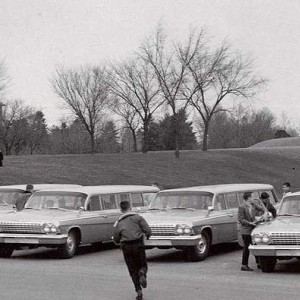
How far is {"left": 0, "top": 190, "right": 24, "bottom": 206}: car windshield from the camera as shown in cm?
1868

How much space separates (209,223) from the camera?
15250mm

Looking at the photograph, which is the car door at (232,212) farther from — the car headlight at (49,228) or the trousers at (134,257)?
the trousers at (134,257)

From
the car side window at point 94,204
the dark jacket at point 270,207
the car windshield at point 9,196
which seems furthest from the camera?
the car windshield at point 9,196

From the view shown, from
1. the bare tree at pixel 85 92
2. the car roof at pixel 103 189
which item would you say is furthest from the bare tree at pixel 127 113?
the car roof at pixel 103 189

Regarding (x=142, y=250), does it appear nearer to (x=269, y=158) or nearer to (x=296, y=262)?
(x=296, y=262)

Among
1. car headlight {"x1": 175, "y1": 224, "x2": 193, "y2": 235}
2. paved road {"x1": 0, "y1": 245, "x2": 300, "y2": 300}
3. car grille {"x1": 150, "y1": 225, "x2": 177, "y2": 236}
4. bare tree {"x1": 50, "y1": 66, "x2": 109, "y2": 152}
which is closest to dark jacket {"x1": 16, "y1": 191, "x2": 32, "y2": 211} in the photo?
paved road {"x1": 0, "y1": 245, "x2": 300, "y2": 300}

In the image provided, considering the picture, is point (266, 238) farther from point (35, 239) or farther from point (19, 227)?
point (19, 227)

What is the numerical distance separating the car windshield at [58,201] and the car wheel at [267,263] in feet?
17.9

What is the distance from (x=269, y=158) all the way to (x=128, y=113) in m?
14.7

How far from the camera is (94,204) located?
1706 centimetres

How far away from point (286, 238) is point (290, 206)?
5.58 ft

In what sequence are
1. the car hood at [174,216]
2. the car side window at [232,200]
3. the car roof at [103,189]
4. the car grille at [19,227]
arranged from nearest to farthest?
the car hood at [174,216] → the car grille at [19,227] → the car side window at [232,200] → the car roof at [103,189]

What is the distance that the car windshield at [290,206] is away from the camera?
13779 mm

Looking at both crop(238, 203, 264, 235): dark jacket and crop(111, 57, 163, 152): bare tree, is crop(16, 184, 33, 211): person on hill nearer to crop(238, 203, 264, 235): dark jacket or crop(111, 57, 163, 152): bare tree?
crop(238, 203, 264, 235): dark jacket
